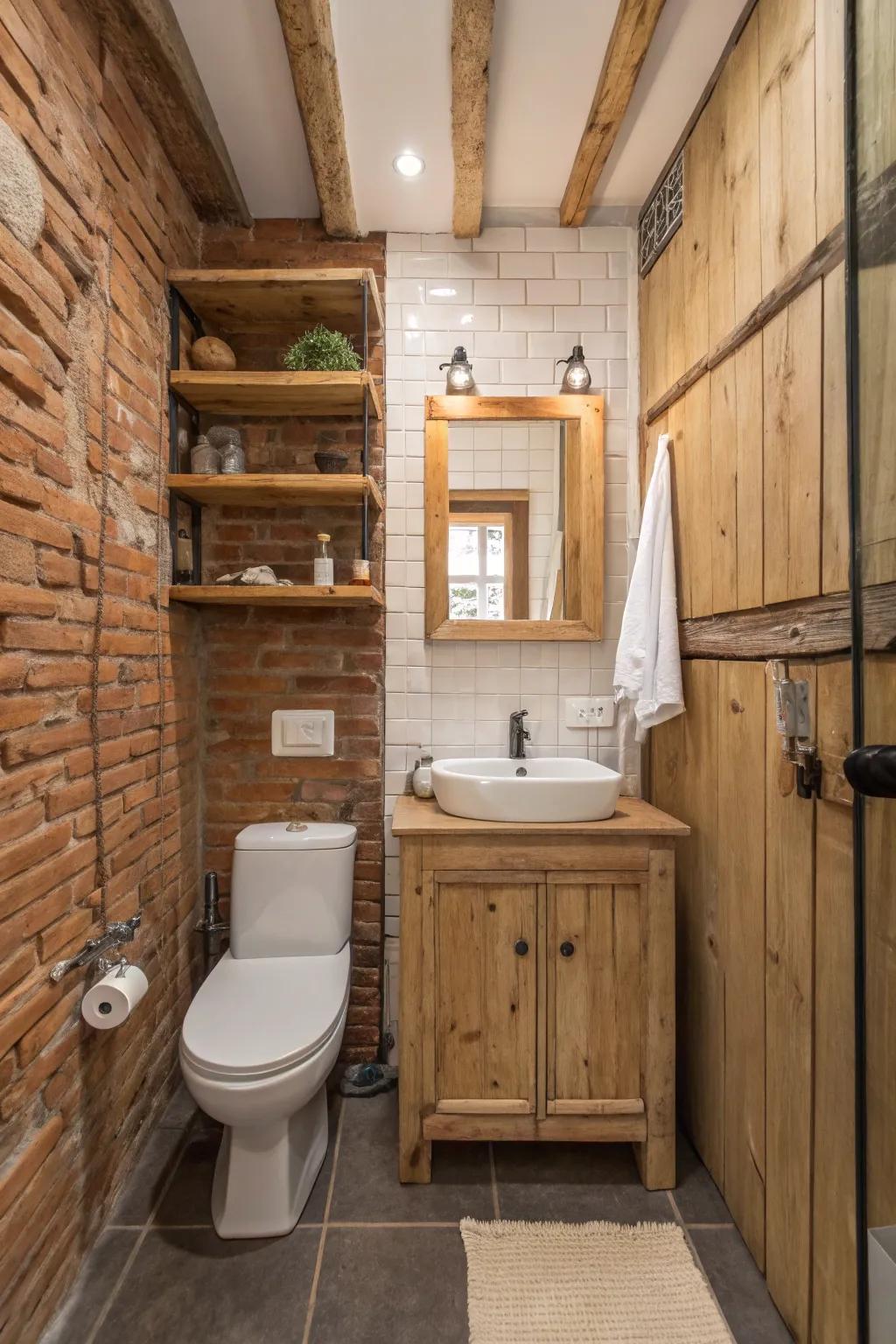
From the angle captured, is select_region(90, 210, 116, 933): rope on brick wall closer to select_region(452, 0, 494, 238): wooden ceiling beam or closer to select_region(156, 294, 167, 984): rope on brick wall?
select_region(156, 294, 167, 984): rope on brick wall

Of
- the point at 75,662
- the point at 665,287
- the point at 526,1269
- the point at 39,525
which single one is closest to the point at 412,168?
the point at 665,287

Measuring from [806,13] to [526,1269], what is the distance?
248 centimetres

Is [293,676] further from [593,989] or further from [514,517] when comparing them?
[593,989]

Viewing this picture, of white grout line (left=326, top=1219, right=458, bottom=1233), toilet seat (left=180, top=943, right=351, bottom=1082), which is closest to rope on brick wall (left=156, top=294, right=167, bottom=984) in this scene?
toilet seat (left=180, top=943, right=351, bottom=1082)

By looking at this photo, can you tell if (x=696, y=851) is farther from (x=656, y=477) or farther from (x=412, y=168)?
(x=412, y=168)

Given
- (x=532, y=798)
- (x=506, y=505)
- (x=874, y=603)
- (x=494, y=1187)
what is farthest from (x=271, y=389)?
(x=494, y=1187)

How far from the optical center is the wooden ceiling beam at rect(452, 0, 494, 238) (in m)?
1.42

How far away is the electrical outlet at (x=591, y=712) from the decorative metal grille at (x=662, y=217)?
4.40 feet

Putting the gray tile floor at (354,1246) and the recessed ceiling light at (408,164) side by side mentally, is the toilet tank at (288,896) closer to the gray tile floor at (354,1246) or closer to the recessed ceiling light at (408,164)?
the gray tile floor at (354,1246)

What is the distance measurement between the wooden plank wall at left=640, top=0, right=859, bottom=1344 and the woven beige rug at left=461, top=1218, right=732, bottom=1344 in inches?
6.8

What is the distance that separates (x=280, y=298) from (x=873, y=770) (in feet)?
6.72

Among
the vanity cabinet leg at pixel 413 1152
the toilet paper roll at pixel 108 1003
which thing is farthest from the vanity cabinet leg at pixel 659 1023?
the toilet paper roll at pixel 108 1003

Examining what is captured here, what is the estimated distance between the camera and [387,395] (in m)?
2.15

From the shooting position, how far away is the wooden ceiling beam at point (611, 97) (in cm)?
143
